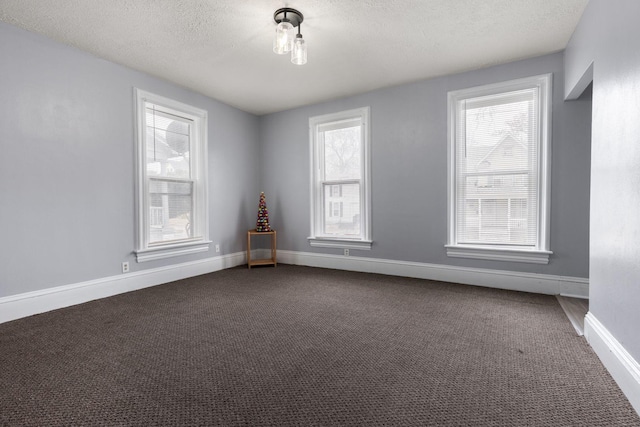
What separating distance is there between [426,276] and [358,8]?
3.18 m

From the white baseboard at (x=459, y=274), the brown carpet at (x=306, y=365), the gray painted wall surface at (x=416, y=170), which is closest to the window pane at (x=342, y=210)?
the gray painted wall surface at (x=416, y=170)

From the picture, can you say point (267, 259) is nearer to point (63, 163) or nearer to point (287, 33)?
point (63, 163)

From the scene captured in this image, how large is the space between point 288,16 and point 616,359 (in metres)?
3.28

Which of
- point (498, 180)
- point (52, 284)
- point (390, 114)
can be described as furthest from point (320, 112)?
point (52, 284)

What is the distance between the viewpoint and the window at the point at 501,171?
11.3 ft

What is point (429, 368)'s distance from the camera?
1895 millimetres

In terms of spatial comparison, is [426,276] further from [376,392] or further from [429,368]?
[376,392]

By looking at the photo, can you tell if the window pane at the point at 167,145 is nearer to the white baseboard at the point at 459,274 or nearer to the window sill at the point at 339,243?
the window sill at the point at 339,243

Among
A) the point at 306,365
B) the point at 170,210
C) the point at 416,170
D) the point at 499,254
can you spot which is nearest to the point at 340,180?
the point at 416,170

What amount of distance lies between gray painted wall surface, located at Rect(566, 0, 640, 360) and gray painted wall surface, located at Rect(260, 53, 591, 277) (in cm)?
123

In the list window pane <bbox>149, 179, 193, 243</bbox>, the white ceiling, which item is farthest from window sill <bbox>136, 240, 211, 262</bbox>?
the white ceiling

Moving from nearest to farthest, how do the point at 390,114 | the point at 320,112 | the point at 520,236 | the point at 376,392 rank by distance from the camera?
the point at 376,392 → the point at 520,236 → the point at 390,114 → the point at 320,112

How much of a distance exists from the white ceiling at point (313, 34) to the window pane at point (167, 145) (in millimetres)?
543

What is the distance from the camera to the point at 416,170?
419cm
